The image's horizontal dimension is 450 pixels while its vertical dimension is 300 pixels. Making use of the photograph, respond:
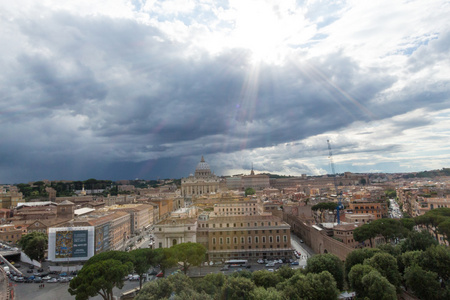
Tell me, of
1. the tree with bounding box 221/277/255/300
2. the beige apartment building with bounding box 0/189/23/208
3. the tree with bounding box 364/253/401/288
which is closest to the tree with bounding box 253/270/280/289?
the tree with bounding box 221/277/255/300

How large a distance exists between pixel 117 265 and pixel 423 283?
82.8ft

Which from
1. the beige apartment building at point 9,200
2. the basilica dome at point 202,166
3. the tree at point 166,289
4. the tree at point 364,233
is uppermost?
the basilica dome at point 202,166

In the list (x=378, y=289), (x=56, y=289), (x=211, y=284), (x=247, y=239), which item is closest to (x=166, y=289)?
(x=211, y=284)

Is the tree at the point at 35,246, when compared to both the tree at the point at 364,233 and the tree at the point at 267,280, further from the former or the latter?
the tree at the point at 364,233

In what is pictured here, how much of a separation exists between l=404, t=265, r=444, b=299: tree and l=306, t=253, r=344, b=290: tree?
5495mm

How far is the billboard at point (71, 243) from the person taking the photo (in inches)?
1727

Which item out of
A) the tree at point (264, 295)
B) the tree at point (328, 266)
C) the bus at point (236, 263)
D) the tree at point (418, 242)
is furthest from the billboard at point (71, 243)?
the tree at point (418, 242)

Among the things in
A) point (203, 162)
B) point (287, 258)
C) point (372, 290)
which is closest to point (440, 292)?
point (372, 290)

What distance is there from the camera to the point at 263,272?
2695 cm

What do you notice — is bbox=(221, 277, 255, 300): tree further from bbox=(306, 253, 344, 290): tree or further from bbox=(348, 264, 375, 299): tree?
bbox=(348, 264, 375, 299): tree

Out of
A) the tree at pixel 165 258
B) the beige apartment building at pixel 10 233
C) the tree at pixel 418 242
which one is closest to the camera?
the tree at pixel 418 242

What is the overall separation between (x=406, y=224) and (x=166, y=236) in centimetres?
3363

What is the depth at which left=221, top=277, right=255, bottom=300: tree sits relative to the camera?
76.2ft

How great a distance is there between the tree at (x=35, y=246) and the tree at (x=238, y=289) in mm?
34563
